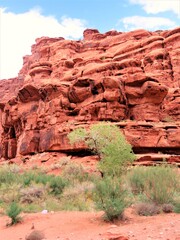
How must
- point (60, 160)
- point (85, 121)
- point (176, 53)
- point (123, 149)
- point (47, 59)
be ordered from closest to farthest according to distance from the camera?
point (123, 149) < point (60, 160) < point (85, 121) < point (176, 53) < point (47, 59)

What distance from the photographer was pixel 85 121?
27672mm

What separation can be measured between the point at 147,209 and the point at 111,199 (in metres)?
1.11

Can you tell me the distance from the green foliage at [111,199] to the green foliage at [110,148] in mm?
6361

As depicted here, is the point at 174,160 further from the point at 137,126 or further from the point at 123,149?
the point at 123,149

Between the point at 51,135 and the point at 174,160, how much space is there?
35.4ft

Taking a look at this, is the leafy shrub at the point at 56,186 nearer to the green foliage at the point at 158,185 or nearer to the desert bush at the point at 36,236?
the green foliage at the point at 158,185

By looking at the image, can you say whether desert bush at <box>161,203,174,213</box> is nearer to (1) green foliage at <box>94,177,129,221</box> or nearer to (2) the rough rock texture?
(1) green foliage at <box>94,177,129,221</box>

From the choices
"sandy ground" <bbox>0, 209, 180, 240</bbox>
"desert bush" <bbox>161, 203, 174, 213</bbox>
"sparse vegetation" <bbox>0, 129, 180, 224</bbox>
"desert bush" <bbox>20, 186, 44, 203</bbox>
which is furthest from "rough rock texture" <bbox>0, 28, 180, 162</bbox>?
"sandy ground" <bbox>0, 209, 180, 240</bbox>

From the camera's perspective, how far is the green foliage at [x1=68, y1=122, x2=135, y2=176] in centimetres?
1761

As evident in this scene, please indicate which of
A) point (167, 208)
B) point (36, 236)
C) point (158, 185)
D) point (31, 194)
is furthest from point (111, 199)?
point (31, 194)

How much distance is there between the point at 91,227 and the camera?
7.67 meters

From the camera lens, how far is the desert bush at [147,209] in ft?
28.4

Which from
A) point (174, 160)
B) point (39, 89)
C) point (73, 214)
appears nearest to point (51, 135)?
point (39, 89)

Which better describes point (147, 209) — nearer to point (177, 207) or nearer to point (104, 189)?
point (177, 207)
